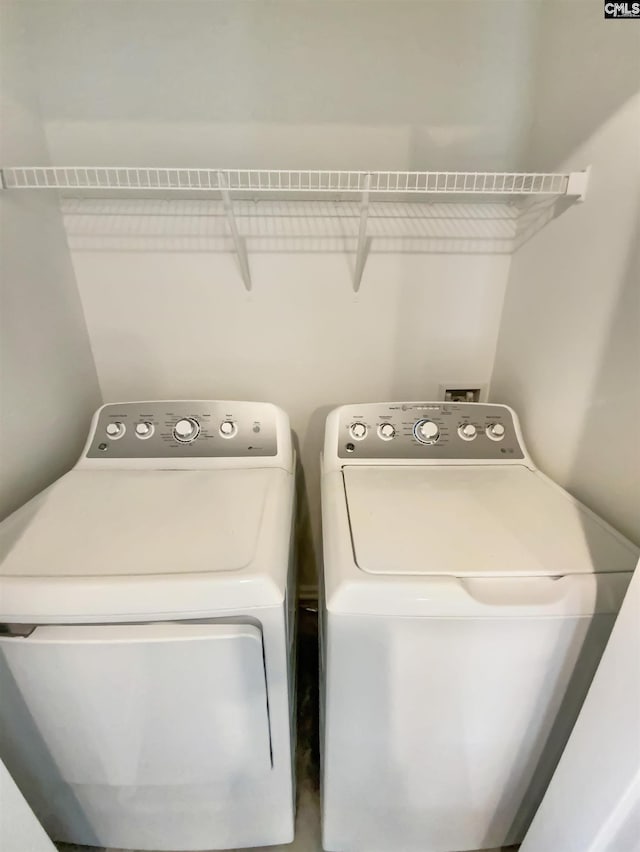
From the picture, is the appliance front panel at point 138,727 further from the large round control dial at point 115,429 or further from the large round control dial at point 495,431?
the large round control dial at point 495,431

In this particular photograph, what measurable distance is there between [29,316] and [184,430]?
1.76ft

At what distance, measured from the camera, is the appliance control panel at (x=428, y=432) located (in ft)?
4.26

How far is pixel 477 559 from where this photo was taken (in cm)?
86

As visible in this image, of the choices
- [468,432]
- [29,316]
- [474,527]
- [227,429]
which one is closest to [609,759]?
[474,527]

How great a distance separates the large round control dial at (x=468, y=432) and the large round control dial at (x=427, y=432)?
2.9 inches

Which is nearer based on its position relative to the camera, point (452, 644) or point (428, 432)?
point (452, 644)

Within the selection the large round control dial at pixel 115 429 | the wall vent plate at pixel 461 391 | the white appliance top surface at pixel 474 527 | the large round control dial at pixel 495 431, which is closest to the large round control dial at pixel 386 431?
the white appliance top surface at pixel 474 527

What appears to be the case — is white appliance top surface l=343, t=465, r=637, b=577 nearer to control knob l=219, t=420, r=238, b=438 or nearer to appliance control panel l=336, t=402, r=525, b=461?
appliance control panel l=336, t=402, r=525, b=461

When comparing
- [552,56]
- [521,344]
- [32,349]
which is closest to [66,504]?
[32,349]

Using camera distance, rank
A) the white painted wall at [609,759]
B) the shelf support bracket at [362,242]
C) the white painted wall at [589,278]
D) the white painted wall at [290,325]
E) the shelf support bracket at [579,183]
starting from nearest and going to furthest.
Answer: the white painted wall at [609,759] → the white painted wall at [589,278] → the shelf support bracket at [579,183] → the shelf support bracket at [362,242] → the white painted wall at [290,325]

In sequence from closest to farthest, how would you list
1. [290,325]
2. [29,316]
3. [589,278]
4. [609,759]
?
[609,759] < [589,278] < [29,316] < [290,325]

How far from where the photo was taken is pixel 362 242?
4.40 ft

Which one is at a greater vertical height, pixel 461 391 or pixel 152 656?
pixel 461 391

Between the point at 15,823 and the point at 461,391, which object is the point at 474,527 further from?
the point at 15,823
